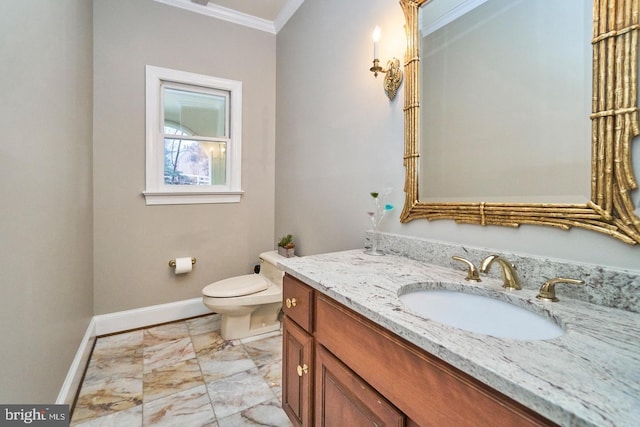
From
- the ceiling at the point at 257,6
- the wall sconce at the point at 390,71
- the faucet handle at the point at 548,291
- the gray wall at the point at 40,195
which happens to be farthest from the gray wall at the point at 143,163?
the faucet handle at the point at 548,291

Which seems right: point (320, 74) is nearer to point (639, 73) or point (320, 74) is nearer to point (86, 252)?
point (639, 73)

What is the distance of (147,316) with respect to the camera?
7.82 feet

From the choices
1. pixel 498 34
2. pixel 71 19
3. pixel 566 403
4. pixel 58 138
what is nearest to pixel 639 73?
pixel 498 34

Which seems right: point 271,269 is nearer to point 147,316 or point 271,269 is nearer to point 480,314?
point 147,316

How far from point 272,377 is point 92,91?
2.47 metres

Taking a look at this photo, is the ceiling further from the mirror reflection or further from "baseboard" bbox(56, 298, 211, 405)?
"baseboard" bbox(56, 298, 211, 405)

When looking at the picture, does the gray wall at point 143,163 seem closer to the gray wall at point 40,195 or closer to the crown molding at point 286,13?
the crown molding at point 286,13

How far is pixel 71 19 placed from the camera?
5.08 feet

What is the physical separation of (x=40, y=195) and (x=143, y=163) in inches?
51.8

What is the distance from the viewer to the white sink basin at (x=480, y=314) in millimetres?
784

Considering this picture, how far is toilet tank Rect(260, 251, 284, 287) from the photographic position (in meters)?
2.33

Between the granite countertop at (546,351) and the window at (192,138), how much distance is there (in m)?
1.99

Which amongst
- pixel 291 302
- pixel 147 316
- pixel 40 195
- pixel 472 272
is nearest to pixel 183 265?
pixel 147 316

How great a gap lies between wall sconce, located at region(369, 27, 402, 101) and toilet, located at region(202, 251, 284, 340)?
1.43 metres
